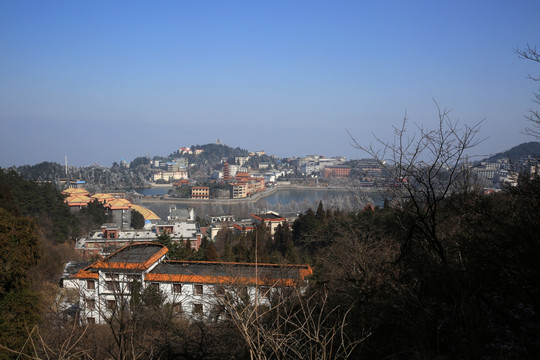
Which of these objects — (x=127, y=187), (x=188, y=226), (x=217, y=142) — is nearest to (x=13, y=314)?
(x=188, y=226)

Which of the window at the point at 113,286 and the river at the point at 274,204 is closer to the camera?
the window at the point at 113,286

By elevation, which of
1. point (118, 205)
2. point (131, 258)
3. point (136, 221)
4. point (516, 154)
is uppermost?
point (516, 154)

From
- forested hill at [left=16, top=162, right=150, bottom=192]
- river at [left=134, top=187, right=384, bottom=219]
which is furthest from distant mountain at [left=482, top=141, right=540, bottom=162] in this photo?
forested hill at [left=16, top=162, right=150, bottom=192]

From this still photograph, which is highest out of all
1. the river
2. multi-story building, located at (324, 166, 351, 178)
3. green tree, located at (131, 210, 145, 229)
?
multi-story building, located at (324, 166, 351, 178)

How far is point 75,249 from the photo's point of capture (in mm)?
6453

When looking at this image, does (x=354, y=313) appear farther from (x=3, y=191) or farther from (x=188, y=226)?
(x=188, y=226)

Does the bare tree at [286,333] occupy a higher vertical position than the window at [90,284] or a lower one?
higher

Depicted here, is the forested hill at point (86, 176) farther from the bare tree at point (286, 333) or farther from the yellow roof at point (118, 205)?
the bare tree at point (286, 333)

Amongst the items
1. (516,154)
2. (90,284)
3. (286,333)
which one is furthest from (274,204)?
(286,333)

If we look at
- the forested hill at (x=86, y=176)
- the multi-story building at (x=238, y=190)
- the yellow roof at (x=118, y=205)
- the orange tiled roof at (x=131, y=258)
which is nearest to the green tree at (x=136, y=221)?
the yellow roof at (x=118, y=205)

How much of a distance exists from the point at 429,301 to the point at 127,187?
26.4 m

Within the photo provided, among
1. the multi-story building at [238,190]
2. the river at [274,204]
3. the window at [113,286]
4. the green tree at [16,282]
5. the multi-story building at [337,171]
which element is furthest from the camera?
the multi-story building at [337,171]

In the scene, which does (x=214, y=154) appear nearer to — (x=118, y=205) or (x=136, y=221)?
(x=118, y=205)

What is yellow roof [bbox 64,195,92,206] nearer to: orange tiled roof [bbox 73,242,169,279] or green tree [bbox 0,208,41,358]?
orange tiled roof [bbox 73,242,169,279]
